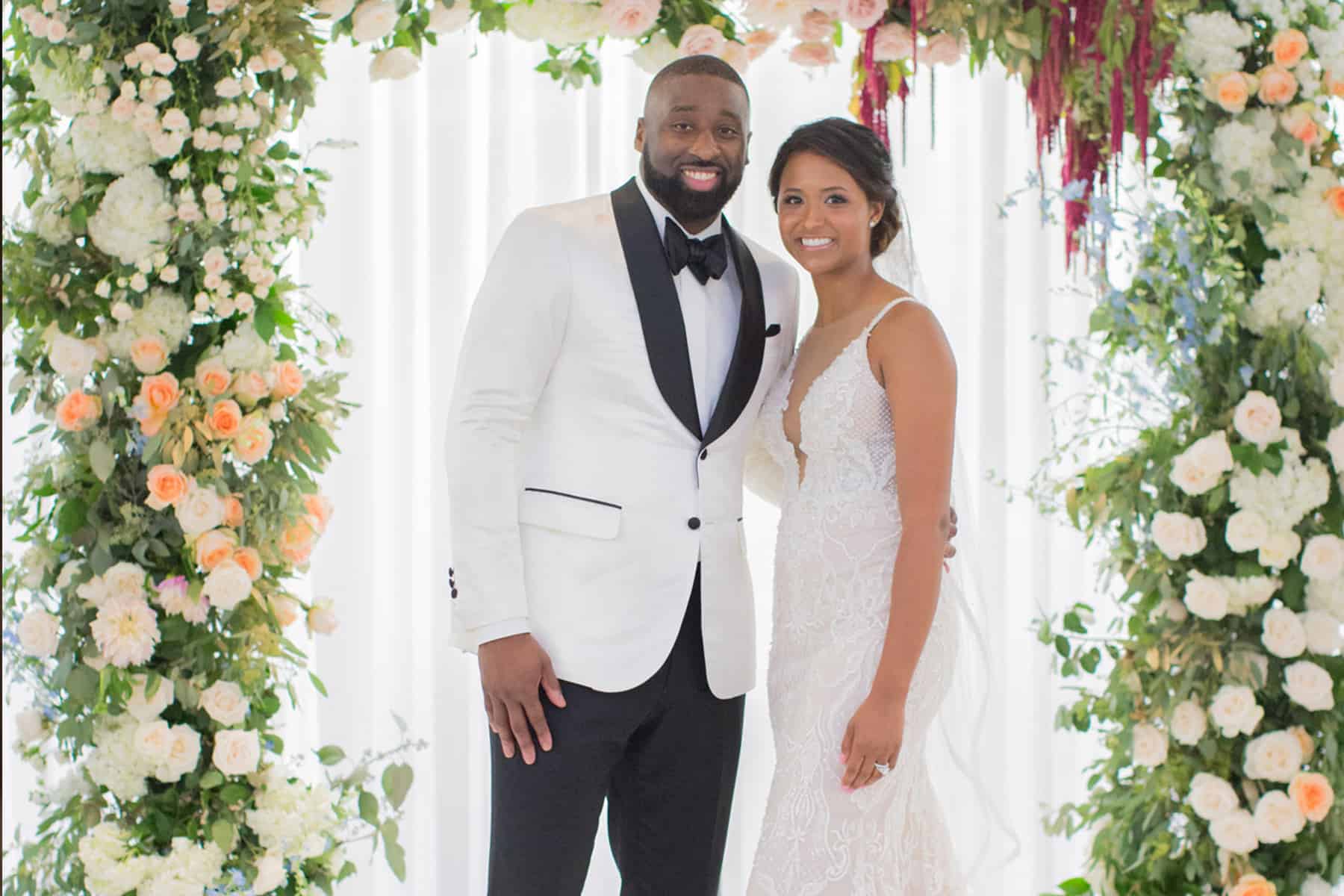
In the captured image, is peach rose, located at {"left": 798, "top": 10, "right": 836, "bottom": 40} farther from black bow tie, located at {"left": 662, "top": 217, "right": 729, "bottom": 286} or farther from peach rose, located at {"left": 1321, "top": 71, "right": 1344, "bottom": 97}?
peach rose, located at {"left": 1321, "top": 71, "right": 1344, "bottom": 97}

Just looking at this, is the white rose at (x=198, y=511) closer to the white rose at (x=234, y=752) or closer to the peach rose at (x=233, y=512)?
the peach rose at (x=233, y=512)

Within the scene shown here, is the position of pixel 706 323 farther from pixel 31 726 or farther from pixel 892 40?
pixel 31 726

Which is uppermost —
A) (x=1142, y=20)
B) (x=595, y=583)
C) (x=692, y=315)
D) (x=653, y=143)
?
(x=1142, y=20)

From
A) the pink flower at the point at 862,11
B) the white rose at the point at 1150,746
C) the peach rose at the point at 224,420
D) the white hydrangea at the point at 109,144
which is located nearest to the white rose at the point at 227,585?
the peach rose at the point at 224,420

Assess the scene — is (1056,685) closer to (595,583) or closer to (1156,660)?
(1156,660)

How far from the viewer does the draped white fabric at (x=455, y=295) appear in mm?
Answer: 2736

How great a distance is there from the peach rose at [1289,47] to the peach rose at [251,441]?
76.4 inches

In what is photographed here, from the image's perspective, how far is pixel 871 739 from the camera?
1838mm

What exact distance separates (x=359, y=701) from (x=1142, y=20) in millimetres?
2187

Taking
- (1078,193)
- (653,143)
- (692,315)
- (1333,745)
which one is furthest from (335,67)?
(1333,745)

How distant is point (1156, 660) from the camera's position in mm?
2150

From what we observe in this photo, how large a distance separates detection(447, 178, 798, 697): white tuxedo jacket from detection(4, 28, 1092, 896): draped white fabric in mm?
827

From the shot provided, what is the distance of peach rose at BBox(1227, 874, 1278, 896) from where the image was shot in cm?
205

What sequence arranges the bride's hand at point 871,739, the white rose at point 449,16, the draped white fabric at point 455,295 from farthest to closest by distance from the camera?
the draped white fabric at point 455,295 → the white rose at point 449,16 → the bride's hand at point 871,739
